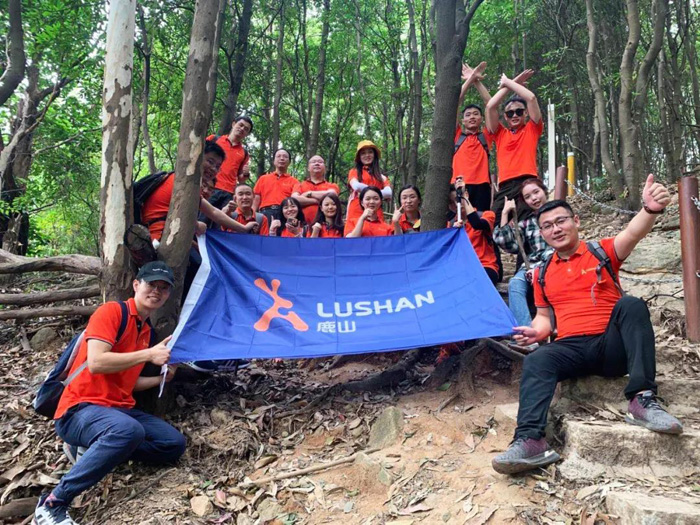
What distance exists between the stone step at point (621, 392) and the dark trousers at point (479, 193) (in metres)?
2.74

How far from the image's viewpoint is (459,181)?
5.04 m

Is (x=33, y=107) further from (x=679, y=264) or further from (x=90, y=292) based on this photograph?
(x=679, y=264)

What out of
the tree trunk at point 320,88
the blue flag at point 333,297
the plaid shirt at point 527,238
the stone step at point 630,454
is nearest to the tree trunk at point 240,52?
Result: the tree trunk at point 320,88

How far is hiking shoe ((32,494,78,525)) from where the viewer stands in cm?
299

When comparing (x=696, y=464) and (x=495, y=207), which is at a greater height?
(x=495, y=207)

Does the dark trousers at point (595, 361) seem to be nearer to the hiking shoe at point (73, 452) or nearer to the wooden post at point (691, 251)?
the wooden post at point (691, 251)

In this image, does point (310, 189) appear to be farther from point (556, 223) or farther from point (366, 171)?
point (556, 223)

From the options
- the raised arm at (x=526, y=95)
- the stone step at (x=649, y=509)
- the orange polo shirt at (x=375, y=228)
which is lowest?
the stone step at (x=649, y=509)

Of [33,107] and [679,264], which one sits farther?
[33,107]

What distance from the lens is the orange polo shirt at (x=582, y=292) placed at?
3328mm

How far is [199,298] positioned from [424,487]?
7.50 feet

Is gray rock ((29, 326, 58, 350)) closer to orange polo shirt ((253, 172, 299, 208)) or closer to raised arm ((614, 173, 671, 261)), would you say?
orange polo shirt ((253, 172, 299, 208))

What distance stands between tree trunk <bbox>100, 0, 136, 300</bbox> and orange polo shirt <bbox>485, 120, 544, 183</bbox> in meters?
3.88

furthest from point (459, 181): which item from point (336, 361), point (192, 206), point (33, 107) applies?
point (33, 107)
